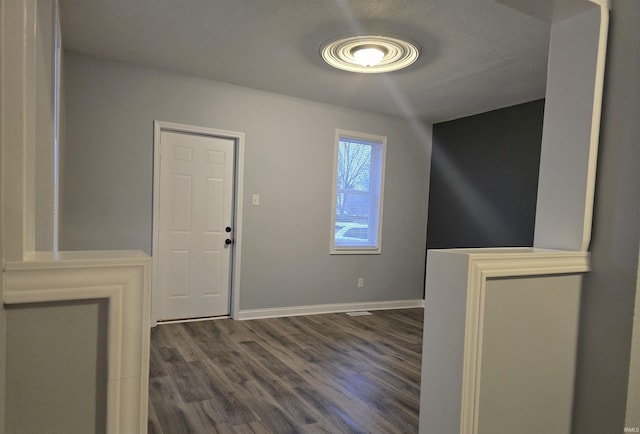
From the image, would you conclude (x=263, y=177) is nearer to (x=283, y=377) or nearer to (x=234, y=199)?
(x=234, y=199)

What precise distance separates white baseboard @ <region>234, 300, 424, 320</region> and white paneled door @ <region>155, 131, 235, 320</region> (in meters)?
0.30

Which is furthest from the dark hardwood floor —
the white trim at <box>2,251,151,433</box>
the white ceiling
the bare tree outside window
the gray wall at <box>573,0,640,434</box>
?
the white ceiling

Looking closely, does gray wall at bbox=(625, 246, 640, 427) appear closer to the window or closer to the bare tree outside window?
the window

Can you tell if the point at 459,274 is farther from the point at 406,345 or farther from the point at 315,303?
the point at 315,303

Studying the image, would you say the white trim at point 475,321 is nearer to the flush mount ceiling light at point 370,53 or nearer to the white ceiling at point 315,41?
the white ceiling at point 315,41

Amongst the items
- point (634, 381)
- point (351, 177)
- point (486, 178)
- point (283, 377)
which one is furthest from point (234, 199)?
point (634, 381)

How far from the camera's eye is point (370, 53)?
2908mm

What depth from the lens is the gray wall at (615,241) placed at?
1.36 meters

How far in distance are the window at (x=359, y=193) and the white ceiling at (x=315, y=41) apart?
0.85m

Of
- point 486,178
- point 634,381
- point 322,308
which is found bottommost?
point 322,308

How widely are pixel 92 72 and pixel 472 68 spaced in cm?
334

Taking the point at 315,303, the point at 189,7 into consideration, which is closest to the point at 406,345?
the point at 315,303

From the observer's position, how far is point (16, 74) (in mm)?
807

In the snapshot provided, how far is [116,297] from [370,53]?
2.62 meters
